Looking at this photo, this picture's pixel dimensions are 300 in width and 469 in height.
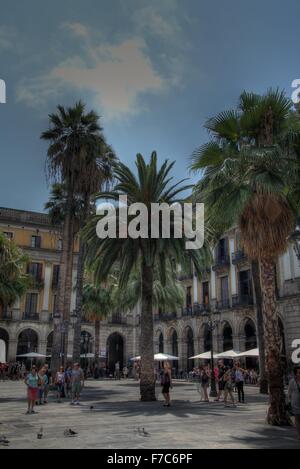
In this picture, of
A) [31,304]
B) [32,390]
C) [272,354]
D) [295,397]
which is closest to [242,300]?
[31,304]

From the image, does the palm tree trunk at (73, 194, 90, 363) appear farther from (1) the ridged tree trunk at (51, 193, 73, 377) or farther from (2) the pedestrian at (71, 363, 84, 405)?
(2) the pedestrian at (71, 363, 84, 405)

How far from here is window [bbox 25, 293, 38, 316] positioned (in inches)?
1989

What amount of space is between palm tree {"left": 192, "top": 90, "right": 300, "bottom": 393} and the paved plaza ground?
5495mm

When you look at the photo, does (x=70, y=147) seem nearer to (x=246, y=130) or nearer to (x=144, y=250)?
(x=144, y=250)

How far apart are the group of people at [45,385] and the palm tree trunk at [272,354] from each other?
7.75 metres

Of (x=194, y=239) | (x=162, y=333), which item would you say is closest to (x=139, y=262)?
(x=194, y=239)

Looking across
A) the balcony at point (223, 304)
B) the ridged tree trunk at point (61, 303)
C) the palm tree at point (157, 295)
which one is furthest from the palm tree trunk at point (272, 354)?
the balcony at point (223, 304)

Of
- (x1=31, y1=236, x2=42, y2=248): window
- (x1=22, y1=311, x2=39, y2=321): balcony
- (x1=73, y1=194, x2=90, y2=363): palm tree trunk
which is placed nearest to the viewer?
(x1=73, y1=194, x2=90, y2=363): palm tree trunk

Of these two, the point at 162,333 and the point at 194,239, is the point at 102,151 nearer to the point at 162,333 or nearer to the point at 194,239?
the point at 194,239

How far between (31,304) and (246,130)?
1673 inches

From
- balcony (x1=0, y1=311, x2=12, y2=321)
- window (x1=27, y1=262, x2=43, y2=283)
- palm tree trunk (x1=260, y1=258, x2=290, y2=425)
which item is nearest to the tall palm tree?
palm tree trunk (x1=260, y1=258, x2=290, y2=425)

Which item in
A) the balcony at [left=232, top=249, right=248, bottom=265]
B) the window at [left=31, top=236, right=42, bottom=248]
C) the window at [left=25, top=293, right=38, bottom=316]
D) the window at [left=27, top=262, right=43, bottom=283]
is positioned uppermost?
the window at [left=31, top=236, right=42, bottom=248]

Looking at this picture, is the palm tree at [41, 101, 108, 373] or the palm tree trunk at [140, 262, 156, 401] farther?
the palm tree at [41, 101, 108, 373]

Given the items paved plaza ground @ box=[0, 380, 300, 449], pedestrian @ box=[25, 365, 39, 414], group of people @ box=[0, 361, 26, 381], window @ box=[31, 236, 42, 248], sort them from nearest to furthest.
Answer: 1. paved plaza ground @ box=[0, 380, 300, 449]
2. pedestrian @ box=[25, 365, 39, 414]
3. group of people @ box=[0, 361, 26, 381]
4. window @ box=[31, 236, 42, 248]
